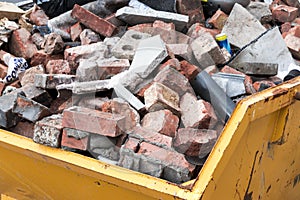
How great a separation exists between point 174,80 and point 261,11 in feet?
4.35

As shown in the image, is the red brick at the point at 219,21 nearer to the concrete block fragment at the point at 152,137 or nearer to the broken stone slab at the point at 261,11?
the broken stone slab at the point at 261,11

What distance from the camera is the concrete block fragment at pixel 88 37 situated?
8.54ft

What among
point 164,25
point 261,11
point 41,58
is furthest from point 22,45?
point 261,11

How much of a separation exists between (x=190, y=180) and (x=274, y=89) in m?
0.60

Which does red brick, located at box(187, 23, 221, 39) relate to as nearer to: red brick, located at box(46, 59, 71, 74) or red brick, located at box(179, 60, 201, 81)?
red brick, located at box(179, 60, 201, 81)

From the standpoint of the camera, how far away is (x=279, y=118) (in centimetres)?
204

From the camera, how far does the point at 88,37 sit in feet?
8.56

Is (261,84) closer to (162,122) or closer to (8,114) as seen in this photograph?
(162,122)

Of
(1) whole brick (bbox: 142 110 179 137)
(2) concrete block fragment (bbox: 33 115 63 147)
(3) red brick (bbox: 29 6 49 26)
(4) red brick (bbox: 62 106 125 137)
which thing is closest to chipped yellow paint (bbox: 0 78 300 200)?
(2) concrete block fragment (bbox: 33 115 63 147)

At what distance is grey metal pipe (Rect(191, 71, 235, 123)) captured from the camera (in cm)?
213

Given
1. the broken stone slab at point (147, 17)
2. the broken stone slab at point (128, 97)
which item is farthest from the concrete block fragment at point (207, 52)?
the broken stone slab at point (128, 97)

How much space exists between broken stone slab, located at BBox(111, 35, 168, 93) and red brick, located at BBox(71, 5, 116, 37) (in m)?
0.34

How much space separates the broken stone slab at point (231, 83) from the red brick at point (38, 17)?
4.28 ft

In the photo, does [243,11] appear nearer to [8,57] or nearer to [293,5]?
[293,5]
